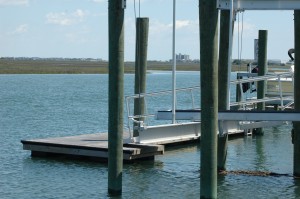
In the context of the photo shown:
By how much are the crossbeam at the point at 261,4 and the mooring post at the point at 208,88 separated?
6.53ft

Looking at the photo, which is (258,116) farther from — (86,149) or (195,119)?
(86,149)

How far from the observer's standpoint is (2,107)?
1898 inches

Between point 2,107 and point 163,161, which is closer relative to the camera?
point 163,161

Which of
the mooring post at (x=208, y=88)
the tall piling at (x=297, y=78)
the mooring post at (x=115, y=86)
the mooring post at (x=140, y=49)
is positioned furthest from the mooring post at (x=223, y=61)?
the mooring post at (x=140, y=49)

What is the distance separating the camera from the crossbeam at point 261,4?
52.5 ft

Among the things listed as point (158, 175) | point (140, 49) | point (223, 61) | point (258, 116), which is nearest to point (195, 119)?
point (258, 116)

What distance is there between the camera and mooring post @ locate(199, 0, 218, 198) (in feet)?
46.0

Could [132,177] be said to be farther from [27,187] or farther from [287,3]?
[287,3]

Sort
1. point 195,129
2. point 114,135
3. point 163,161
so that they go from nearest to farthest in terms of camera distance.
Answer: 1. point 114,135
2. point 163,161
3. point 195,129

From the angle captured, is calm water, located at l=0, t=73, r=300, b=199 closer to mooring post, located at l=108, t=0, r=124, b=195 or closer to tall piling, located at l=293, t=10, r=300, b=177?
tall piling, located at l=293, t=10, r=300, b=177

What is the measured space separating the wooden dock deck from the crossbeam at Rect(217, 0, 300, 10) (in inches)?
237

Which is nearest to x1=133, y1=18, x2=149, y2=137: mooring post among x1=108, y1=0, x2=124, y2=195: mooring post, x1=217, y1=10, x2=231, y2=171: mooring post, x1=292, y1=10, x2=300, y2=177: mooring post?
x1=217, y1=10, x2=231, y2=171: mooring post

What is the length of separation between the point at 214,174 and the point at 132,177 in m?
5.68

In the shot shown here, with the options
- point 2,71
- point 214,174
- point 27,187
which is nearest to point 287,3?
point 214,174
